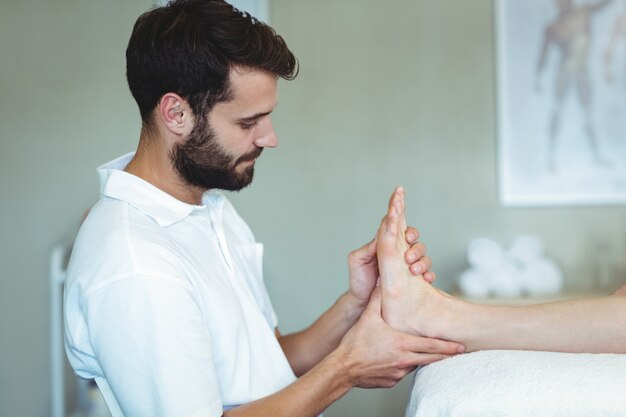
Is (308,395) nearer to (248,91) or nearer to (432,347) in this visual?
(432,347)

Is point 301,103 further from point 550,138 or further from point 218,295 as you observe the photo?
point 218,295

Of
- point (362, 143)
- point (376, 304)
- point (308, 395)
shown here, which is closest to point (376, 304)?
point (376, 304)

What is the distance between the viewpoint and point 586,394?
91cm

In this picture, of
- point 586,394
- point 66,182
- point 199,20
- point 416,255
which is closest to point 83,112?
point 66,182

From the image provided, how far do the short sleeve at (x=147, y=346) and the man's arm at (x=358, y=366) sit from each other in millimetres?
138

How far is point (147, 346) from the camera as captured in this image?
105cm

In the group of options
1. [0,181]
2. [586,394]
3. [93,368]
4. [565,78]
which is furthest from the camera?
[565,78]

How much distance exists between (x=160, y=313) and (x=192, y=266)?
0.55 feet

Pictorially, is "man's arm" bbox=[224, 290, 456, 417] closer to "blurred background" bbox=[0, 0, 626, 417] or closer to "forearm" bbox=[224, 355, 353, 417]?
"forearm" bbox=[224, 355, 353, 417]

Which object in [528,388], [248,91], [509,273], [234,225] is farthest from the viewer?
[509,273]

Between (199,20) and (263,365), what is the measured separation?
2.06 ft

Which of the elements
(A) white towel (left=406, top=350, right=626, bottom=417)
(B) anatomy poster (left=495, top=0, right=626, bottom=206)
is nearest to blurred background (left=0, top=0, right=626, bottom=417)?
(B) anatomy poster (left=495, top=0, right=626, bottom=206)

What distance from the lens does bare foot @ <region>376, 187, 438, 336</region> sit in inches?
51.8

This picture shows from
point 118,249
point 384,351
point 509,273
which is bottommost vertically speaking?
point 509,273
